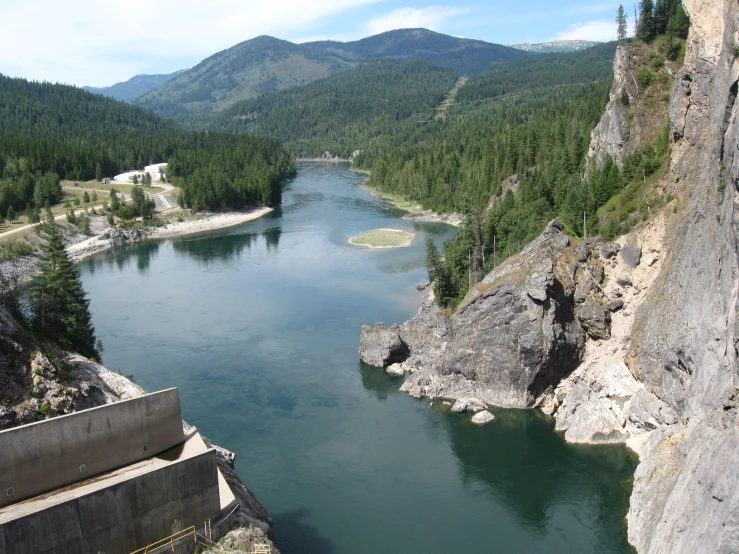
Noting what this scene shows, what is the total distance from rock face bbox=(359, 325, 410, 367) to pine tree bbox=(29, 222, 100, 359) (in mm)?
19959

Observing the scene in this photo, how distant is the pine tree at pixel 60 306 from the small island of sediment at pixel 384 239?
50.2 metres

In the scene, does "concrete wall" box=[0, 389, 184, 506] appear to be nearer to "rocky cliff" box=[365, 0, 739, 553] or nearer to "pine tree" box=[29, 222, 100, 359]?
"pine tree" box=[29, 222, 100, 359]

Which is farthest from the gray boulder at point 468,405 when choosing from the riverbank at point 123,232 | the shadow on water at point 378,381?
the riverbank at point 123,232

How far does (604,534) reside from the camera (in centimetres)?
3067

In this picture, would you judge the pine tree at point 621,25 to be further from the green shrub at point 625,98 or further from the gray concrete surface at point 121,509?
the gray concrete surface at point 121,509

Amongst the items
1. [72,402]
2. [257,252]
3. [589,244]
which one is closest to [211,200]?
[257,252]

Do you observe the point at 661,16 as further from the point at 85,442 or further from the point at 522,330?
the point at 85,442

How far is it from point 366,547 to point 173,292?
48.3 metres

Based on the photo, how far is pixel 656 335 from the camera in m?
37.6

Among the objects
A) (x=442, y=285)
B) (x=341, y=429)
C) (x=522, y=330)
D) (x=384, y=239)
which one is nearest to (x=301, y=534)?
(x=341, y=429)

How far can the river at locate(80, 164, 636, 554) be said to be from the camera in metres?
31.7

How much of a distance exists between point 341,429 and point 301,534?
10677 millimetres

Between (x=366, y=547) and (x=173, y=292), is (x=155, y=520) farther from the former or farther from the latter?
(x=173, y=292)

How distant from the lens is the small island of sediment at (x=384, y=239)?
296 ft
